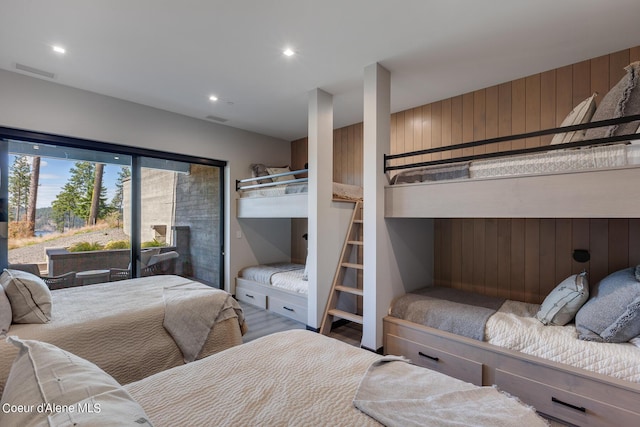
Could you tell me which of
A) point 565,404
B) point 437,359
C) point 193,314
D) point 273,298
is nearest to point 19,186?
point 193,314

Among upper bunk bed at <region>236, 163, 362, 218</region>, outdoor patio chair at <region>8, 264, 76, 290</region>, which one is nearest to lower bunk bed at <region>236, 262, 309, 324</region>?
upper bunk bed at <region>236, 163, 362, 218</region>

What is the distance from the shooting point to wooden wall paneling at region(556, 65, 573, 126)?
2.68 metres

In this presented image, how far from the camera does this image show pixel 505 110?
3.03 metres

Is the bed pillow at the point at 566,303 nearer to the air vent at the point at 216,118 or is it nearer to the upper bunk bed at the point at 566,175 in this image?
the upper bunk bed at the point at 566,175

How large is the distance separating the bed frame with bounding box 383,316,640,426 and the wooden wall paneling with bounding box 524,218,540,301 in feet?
3.46

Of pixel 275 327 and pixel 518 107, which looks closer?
pixel 518 107

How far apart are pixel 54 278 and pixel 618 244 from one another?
5369 mm

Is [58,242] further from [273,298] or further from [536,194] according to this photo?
[536,194]

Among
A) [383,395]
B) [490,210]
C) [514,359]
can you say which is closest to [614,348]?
[514,359]

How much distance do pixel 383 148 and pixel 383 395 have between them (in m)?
2.14

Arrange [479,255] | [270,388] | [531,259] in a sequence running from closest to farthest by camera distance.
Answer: [270,388], [531,259], [479,255]

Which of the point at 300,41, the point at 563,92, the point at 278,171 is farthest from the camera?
the point at 278,171

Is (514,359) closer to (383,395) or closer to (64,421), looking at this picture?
(383,395)

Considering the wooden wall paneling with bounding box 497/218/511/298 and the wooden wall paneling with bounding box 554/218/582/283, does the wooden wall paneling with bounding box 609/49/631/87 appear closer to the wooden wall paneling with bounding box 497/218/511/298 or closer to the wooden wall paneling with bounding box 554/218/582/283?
the wooden wall paneling with bounding box 554/218/582/283
